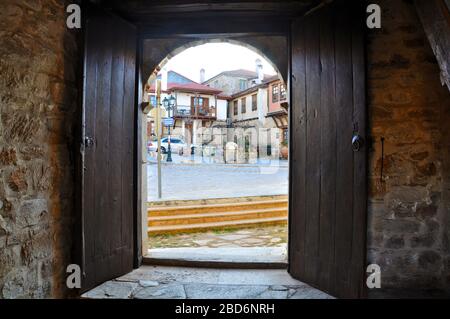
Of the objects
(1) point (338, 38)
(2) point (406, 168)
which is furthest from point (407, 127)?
(1) point (338, 38)

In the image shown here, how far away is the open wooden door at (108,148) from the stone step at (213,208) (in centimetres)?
290

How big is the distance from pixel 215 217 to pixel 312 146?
3.70 m

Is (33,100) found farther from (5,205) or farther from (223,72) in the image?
(223,72)

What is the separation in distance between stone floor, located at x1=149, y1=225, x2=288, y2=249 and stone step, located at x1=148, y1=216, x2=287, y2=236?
0.37 feet

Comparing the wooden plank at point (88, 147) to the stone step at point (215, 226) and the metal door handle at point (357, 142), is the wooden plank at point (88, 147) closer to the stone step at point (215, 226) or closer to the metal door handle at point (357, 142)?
the metal door handle at point (357, 142)

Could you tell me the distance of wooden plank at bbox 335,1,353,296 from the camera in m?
2.21

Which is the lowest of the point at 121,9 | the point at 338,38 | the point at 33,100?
the point at 33,100

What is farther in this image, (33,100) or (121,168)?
(121,168)

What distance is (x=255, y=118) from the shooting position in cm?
2530

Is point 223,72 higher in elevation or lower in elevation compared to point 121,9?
higher

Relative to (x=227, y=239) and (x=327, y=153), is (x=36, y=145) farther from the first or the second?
(x=227, y=239)

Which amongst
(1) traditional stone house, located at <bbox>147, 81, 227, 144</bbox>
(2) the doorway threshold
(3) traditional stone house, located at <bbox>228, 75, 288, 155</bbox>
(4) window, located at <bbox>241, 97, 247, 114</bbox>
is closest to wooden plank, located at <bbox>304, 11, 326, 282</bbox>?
(2) the doorway threshold

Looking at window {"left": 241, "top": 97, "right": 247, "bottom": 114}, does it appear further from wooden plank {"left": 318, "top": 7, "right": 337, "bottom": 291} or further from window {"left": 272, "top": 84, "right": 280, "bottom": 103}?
wooden plank {"left": 318, "top": 7, "right": 337, "bottom": 291}
